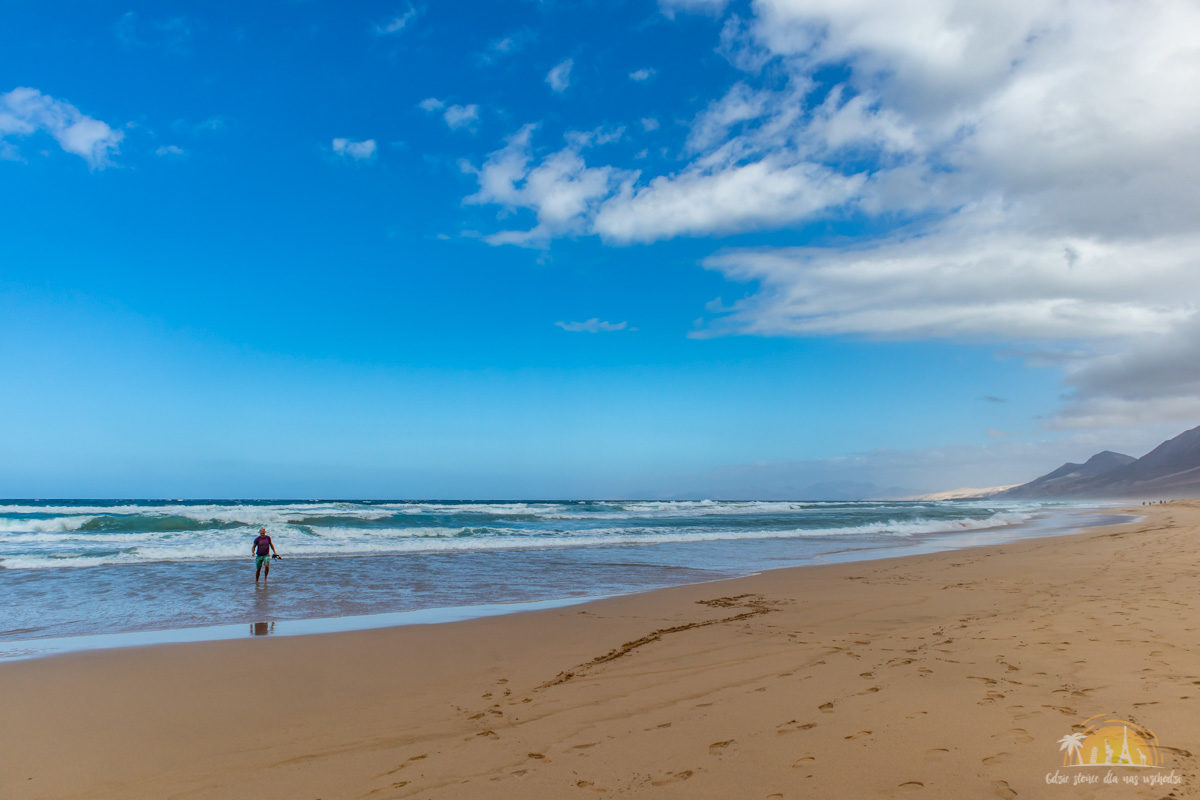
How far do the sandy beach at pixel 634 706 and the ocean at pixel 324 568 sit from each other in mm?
2595

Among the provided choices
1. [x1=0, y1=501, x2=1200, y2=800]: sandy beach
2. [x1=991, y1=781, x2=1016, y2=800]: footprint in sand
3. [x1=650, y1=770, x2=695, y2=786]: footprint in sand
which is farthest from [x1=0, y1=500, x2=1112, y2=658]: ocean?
[x1=991, y1=781, x2=1016, y2=800]: footprint in sand

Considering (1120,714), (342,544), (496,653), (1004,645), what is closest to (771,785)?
(1120,714)

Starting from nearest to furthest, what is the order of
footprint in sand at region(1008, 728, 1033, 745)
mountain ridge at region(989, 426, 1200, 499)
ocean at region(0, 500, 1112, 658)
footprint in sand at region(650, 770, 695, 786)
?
footprint in sand at region(650, 770, 695, 786)
footprint in sand at region(1008, 728, 1033, 745)
ocean at region(0, 500, 1112, 658)
mountain ridge at region(989, 426, 1200, 499)

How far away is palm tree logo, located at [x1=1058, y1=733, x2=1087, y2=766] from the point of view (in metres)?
3.44

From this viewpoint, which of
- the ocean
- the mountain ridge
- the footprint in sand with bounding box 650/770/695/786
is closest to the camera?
the footprint in sand with bounding box 650/770/695/786

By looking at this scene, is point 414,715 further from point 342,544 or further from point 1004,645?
point 342,544

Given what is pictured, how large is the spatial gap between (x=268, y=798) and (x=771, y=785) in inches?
122

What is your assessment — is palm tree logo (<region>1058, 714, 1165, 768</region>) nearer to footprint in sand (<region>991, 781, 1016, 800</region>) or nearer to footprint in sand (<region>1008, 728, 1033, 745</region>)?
footprint in sand (<region>1008, 728, 1033, 745</region>)

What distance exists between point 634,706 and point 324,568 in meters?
14.8

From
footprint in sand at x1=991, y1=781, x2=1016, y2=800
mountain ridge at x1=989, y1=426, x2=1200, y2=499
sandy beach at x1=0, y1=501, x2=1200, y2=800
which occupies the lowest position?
mountain ridge at x1=989, y1=426, x2=1200, y2=499

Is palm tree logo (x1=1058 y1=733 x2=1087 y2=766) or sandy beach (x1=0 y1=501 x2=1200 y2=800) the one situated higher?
palm tree logo (x1=1058 y1=733 x2=1087 y2=766)

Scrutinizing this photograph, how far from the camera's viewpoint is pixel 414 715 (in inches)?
206

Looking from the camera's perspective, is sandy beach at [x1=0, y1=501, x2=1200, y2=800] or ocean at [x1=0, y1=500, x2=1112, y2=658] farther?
ocean at [x1=0, y1=500, x2=1112, y2=658]

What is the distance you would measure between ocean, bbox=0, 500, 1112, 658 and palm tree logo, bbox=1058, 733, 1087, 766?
866cm
